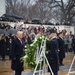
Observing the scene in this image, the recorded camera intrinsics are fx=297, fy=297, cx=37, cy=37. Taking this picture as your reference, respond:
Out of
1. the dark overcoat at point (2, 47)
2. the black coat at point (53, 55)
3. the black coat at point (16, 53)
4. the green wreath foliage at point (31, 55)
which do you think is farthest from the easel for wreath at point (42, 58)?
the dark overcoat at point (2, 47)

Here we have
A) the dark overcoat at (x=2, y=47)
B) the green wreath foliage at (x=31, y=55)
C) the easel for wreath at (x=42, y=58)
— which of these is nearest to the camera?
the easel for wreath at (x=42, y=58)

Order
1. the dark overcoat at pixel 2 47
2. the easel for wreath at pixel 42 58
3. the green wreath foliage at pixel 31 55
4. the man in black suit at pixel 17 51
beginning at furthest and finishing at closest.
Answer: the dark overcoat at pixel 2 47 → the man in black suit at pixel 17 51 → the green wreath foliage at pixel 31 55 → the easel for wreath at pixel 42 58

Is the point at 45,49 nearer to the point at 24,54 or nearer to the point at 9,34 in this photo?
the point at 24,54

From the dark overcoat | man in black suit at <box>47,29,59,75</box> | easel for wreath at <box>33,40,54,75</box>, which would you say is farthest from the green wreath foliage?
the dark overcoat

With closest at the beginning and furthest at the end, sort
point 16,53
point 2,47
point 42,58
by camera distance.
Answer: point 42,58 → point 16,53 → point 2,47

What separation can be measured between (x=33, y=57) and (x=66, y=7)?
4827 cm

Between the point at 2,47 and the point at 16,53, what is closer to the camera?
the point at 16,53

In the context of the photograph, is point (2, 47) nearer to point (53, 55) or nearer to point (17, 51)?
point (17, 51)

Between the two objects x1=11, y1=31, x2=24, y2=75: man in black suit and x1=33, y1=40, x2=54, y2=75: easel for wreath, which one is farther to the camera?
x1=11, y1=31, x2=24, y2=75: man in black suit

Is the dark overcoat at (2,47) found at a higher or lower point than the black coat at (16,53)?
lower

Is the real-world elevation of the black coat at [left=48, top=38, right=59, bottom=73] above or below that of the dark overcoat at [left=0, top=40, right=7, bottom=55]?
above

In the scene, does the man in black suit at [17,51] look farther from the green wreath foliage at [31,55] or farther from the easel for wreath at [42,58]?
the easel for wreath at [42,58]

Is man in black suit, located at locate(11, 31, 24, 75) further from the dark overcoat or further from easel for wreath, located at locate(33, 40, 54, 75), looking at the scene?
the dark overcoat

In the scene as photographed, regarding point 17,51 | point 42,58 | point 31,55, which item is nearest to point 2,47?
point 17,51
